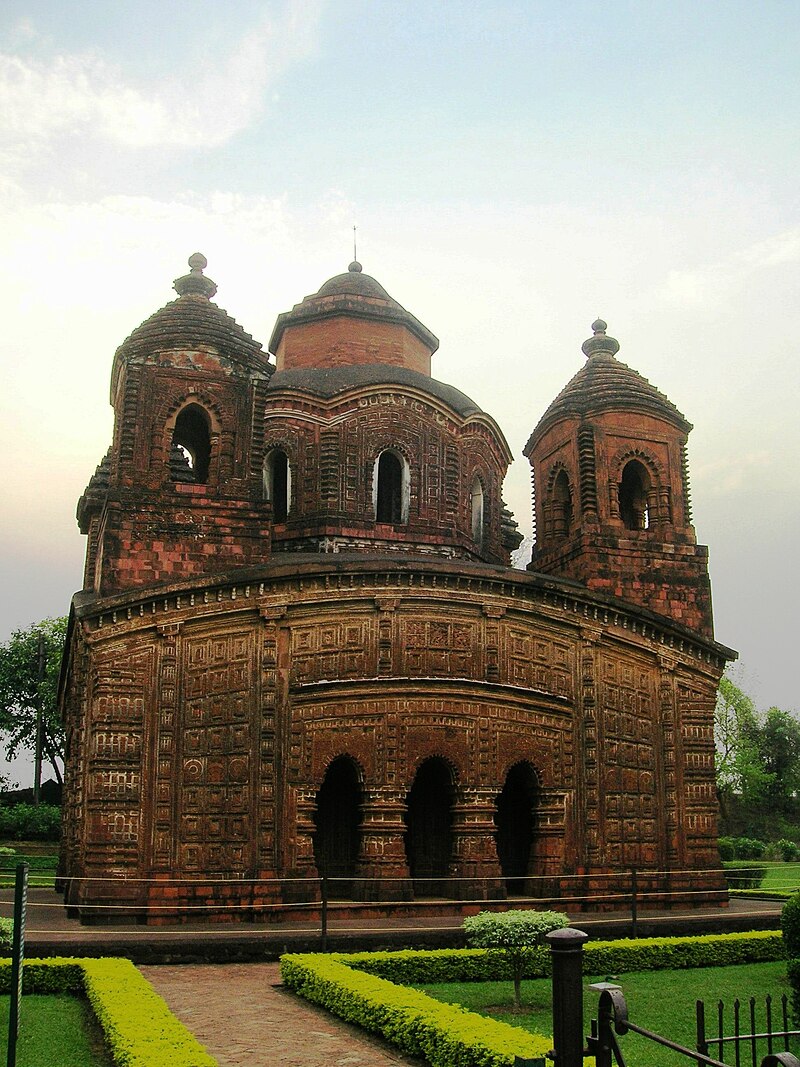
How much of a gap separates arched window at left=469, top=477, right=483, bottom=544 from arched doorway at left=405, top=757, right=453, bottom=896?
5093 mm

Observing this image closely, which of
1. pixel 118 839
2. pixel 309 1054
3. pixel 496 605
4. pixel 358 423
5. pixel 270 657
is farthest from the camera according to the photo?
pixel 358 423

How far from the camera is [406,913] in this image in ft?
41.9

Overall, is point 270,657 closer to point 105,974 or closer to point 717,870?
point 105,974

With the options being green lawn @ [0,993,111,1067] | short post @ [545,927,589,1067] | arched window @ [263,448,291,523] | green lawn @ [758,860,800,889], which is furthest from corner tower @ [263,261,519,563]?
short post @ [545,927,589,1067]

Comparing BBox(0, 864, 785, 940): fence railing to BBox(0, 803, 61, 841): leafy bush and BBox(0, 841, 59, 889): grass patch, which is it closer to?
BBox(0, 841, 59, 889): grass patch

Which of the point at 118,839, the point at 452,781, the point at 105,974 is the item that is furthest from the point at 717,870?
the point at 105,974

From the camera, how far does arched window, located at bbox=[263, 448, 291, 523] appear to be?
1731 cm

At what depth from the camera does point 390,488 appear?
17625 mm

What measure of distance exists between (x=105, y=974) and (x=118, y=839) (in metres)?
4.45

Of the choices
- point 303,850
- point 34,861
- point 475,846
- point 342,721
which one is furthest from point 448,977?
point 34,861

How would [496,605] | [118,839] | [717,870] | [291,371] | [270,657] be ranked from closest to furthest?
[118,839]
[270,657]
[496,605]
[717,870]
[291,371]

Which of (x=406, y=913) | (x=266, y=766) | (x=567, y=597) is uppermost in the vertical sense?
(x=567, y=597)

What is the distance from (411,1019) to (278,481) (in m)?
12.0

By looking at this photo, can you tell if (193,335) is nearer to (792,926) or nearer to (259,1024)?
(259,1024)
